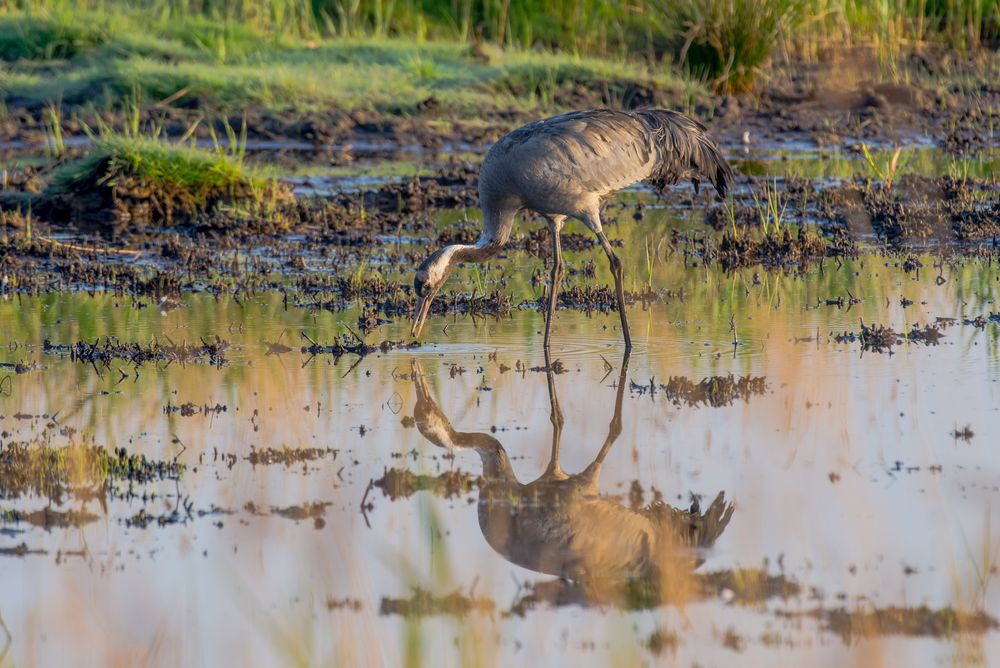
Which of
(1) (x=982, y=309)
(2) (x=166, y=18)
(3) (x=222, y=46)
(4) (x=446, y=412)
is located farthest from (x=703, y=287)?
(2) (x=166, y=18)

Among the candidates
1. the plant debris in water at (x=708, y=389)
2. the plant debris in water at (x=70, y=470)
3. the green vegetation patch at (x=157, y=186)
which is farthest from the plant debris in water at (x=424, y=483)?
the green vegetation patch at (x=157, y=186)

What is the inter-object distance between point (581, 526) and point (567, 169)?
287cm

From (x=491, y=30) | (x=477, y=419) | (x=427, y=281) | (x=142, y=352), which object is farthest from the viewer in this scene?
(x=491, y=30)

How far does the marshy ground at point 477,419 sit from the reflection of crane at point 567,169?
37 centimetres

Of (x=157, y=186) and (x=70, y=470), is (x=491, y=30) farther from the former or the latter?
(x=70, y=470)

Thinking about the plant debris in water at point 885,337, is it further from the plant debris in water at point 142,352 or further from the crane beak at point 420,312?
the plant debris in water at point 142,352

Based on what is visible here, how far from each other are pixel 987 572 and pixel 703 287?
4365mm

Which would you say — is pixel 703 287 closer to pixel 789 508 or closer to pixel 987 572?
pixel 789 508

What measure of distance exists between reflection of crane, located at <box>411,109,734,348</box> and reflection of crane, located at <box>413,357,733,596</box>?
201cm

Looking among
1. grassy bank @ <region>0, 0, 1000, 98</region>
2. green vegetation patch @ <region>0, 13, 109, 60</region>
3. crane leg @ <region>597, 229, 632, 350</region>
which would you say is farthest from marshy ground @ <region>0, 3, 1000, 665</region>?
green vegetation patch @ <region>0, 13, 109, 60</region>

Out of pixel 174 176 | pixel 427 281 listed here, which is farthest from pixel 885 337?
pixel 174 176

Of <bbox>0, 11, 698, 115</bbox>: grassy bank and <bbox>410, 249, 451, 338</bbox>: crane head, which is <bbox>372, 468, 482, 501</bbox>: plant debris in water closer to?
<bbox>410, 249, 451, 338</bbox>: crane head

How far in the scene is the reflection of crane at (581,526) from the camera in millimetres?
4625

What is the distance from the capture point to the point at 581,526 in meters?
4.94
